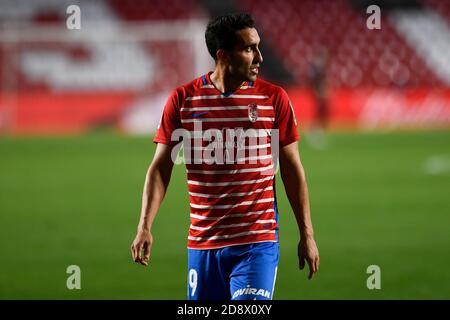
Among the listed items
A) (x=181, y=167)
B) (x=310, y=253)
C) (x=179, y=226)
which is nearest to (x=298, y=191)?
(x=310, y=253)

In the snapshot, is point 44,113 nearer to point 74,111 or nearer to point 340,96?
point 74,111

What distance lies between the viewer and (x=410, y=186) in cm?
1446

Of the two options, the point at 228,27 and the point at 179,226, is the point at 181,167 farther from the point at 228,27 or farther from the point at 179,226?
the point at 228,27

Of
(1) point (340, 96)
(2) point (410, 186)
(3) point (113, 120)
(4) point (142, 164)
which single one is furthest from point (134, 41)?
(2) point (410, 186)

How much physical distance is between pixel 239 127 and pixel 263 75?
25150mm

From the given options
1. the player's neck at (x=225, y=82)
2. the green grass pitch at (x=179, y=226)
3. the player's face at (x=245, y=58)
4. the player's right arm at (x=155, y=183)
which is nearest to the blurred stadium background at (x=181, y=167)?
the green grass pitch at (x=179, y=226)

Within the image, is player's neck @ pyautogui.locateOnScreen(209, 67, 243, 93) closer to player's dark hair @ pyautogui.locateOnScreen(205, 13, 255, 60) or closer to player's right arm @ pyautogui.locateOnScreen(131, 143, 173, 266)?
player's dark hair @ pyautogui.locateOnScreen(205, 13, 255, 60)

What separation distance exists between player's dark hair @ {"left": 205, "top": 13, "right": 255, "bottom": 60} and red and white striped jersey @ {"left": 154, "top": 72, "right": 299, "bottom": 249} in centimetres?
Answer: 24

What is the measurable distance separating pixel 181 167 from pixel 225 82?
14.7 metres

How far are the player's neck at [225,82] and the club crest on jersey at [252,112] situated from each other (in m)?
0.15

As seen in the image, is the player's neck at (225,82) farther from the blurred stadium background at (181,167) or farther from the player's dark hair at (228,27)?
the blurred stadium background at (181,167)

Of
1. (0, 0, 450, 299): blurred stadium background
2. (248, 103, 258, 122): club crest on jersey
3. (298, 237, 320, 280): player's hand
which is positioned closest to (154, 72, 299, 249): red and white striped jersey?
(248, 103, 258, 122): club crest on jersey

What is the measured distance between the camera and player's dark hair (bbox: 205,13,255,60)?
4.79 meters

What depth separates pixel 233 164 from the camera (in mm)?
4801
